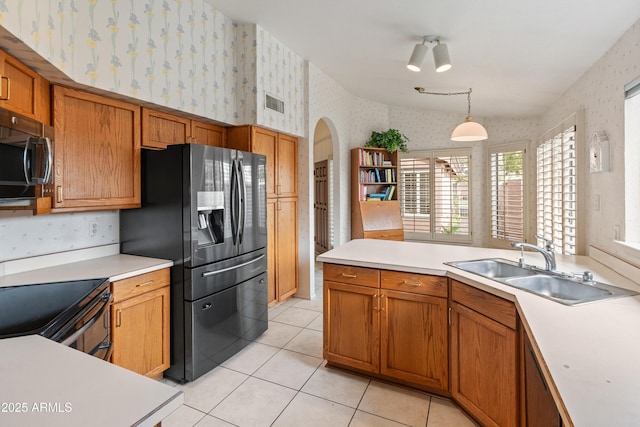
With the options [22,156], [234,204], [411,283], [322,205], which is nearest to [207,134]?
[234,204]

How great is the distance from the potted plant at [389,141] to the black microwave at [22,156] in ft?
14.2

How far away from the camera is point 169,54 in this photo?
2.54 meters

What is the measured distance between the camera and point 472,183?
5.14 meters

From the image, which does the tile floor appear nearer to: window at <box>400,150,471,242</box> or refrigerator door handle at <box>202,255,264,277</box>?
refrigerator door handle at <box>202,255,264,277</box>

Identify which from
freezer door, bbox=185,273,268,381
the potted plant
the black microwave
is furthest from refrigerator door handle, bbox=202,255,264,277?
the potted plant

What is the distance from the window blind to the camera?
15.2 feet

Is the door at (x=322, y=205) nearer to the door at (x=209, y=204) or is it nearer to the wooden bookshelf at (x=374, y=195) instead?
the wooden bookshelf at (x=374, y=195)

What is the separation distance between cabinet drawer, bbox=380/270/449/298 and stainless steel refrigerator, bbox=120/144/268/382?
1248 mm

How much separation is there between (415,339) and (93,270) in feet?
6.97

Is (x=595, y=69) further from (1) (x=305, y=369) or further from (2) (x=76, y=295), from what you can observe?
(2) (x=76, y=295)

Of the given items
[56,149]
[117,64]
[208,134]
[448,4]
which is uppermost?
[448,4]

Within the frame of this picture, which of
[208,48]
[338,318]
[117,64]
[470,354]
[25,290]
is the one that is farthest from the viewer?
[208,48]

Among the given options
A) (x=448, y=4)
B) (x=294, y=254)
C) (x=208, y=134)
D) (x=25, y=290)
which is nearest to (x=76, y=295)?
(x=25, y=290)

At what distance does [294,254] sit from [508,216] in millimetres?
3286
